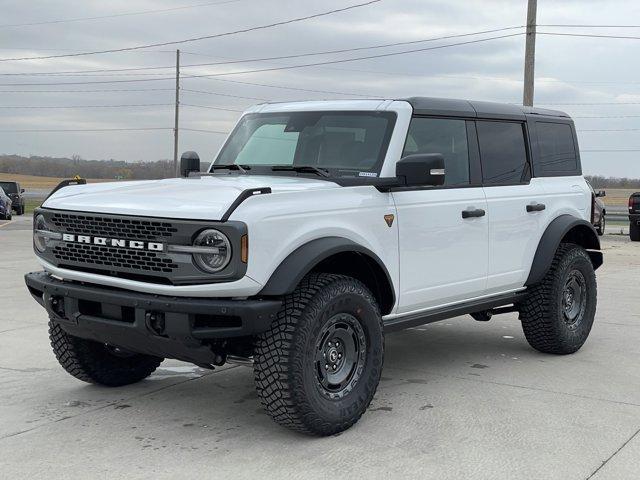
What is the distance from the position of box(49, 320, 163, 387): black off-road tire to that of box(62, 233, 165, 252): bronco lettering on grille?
0.87 m

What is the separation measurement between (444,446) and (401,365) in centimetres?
194

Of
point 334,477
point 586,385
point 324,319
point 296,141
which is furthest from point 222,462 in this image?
point 586,385

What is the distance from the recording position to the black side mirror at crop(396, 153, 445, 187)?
4730 mm

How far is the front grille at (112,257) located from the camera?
414 cm

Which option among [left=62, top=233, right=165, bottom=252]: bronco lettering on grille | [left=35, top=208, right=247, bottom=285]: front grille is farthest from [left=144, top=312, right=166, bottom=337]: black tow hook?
[left=62, top=233, right=165, bottom=252]: bronco lettering on grille

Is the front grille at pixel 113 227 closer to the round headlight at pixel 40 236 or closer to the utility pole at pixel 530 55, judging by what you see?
the round headlight at pixel 40 236

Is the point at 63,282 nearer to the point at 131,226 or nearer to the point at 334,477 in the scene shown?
the point at 131,226

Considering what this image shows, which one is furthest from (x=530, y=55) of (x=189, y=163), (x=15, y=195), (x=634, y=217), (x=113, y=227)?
(x=15, y=195)

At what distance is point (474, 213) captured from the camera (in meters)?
5.59

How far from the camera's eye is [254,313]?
3990 millimetres

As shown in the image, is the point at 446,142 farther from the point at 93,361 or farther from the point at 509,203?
the point at 93,361

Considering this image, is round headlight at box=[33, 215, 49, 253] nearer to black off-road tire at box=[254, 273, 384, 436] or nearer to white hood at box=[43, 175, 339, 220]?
white hood at box=[43, 175, 339, 220]

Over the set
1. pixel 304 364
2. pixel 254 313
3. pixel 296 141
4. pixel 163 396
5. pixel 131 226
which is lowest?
pixel 163 396

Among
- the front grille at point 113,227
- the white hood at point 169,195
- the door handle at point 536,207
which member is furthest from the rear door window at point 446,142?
the front grille at point 113,227
